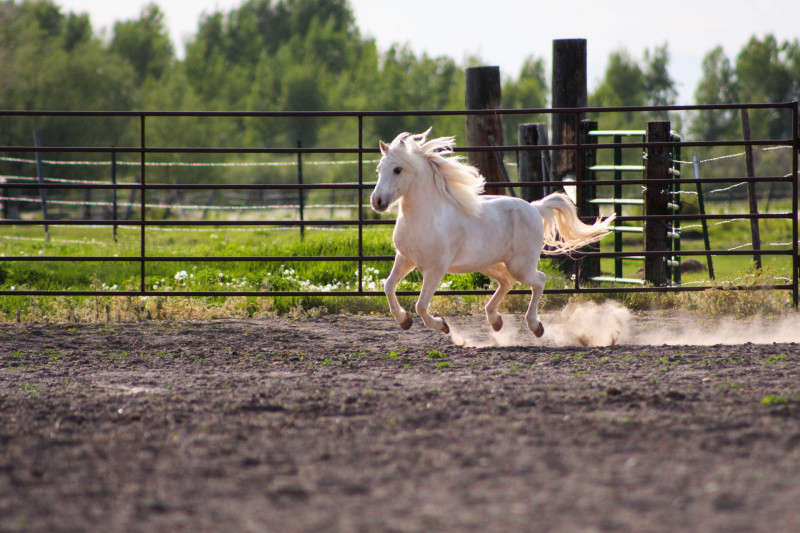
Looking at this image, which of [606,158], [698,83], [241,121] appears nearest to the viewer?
[606,158]

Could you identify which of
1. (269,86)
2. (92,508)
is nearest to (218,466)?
(92,508)

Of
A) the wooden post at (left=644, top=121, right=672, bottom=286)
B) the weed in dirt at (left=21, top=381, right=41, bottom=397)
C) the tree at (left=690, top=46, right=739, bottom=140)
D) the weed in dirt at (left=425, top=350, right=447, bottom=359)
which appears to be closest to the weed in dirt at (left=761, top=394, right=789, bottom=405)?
the weed in dirt at (left=425, top=350, right=447, bottom=359)

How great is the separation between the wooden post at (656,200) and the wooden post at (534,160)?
129 centimetres

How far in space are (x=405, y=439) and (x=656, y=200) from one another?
5.78 metres

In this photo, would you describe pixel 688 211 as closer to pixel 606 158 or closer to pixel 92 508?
pixel 92 508

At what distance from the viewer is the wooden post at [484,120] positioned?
32.3 ft

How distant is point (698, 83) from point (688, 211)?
170ft

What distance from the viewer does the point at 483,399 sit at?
4.64m

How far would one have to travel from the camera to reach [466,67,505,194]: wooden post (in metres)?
9.84

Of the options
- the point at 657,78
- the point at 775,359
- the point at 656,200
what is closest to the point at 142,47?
the point at 657,78

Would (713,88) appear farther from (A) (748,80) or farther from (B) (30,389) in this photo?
(B) (30,389)

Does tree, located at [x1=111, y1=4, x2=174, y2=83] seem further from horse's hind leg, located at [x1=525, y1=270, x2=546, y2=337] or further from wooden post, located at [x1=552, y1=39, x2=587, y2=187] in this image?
horse's hind leg, located at [x1=525, y1=270, x2=546, y2=337]

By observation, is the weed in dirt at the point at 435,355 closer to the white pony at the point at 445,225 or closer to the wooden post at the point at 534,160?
the white pony at the point at 445,225

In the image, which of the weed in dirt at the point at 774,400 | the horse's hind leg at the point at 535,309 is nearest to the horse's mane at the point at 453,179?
the horse's hind leg at the point at 535,309
